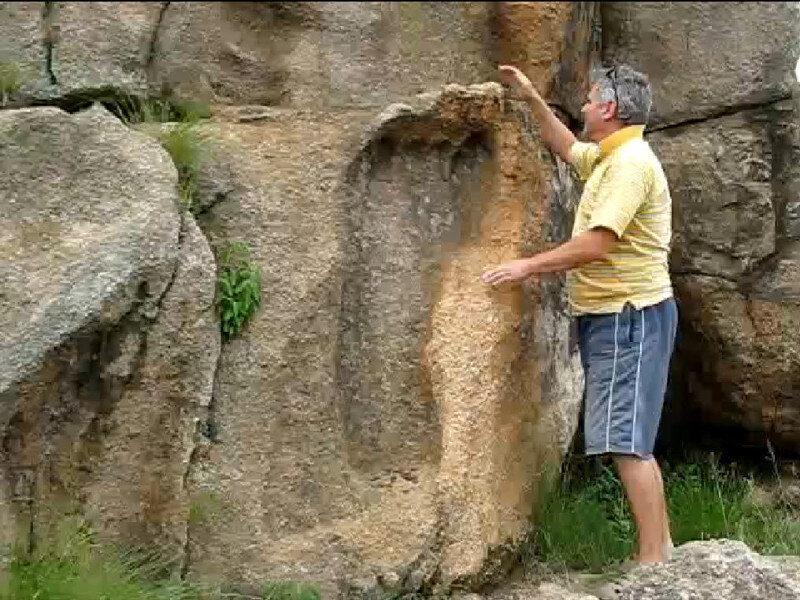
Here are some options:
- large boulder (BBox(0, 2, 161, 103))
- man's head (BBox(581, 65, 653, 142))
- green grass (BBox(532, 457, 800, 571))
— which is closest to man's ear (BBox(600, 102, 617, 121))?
man's head (BBox(581, 65, 653, 142))

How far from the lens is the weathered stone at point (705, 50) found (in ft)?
17.3

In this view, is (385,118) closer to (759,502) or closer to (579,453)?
(579,453)

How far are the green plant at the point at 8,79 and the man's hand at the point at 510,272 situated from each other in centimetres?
167

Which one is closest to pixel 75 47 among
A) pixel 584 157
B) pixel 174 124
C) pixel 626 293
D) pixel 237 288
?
pixel 174 124

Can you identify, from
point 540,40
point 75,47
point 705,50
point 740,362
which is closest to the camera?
point 75,47

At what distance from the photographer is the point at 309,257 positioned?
4.25 metres

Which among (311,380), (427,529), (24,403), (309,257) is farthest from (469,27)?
(24,403)

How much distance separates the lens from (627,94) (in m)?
4.27

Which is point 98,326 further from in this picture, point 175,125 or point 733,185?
point 733,185

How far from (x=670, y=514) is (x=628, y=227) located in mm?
1348

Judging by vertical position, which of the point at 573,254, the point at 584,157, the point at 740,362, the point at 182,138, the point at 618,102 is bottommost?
the point at 740,362

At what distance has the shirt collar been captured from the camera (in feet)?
14.0

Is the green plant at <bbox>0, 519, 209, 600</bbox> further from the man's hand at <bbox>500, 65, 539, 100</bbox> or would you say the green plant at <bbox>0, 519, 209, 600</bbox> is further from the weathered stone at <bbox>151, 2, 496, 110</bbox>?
the man's hand at <bbox>500, 65, 539, 100</bbox>

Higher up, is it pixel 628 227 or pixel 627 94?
pixel 627 94
